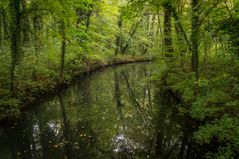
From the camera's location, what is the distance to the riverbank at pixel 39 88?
13.8 meters

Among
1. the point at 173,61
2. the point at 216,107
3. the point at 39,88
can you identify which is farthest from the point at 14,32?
the point at 216,107

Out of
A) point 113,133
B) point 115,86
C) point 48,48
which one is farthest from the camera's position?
point 115,86

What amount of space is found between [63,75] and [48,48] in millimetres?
2324

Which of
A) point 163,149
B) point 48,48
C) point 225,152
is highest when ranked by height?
point 48,48

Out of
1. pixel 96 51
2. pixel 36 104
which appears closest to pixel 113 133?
pixel 36 104

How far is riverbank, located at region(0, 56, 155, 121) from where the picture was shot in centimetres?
1377

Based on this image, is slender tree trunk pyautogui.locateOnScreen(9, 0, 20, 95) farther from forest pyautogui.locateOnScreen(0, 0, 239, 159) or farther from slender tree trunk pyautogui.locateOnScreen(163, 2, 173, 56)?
slender tree trunk pyautogui.locateOnScreen(163, 2, 173, 56)

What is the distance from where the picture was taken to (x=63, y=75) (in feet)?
75.9

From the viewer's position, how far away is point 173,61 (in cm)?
1767

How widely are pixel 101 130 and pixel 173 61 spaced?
22.8 ft

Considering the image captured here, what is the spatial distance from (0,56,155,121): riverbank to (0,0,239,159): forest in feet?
0.14

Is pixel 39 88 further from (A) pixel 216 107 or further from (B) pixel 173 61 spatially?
(A) pixel 216 107

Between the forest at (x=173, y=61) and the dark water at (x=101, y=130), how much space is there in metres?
0.51

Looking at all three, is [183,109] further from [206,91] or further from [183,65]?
[183,65]
